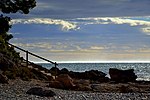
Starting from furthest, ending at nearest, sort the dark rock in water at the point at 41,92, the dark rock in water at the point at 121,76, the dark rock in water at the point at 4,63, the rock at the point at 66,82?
the dark rock in water at the point at 121,76 < the dark rock in water at the point at 4,63 < the rock at the point at 66,82 < the dark rock in water at the point at 41,92

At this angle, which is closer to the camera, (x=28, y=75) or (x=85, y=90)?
(x=85, y=90)

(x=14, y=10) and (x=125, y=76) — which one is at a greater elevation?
(x=14, y=10)

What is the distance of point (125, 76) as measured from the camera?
48.3 m

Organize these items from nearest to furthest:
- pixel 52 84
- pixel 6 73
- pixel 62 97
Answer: pixel 62 97
pixel 52 84
pixel 6 73

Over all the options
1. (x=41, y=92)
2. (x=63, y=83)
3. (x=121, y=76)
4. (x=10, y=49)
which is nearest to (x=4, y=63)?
(x=63, y=83)

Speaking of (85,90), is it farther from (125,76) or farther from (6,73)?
(125,76)

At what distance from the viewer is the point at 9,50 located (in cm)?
3725

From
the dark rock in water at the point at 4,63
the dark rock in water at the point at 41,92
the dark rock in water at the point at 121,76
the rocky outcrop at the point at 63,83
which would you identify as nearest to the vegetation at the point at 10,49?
the dark rock in water at the point at 4,63

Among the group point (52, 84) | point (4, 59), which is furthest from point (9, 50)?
point (52, 84)

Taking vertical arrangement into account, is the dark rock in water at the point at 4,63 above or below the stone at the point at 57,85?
above

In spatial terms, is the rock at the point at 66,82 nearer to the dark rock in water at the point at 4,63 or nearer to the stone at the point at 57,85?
the stone at the point at 57,85

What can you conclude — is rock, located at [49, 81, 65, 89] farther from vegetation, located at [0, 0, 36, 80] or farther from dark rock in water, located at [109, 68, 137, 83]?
dark rock in water, located at [109, 68, 137, 83]

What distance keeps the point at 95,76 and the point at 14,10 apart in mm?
15405

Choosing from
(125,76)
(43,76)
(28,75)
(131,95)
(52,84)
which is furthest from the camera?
(125,76)
